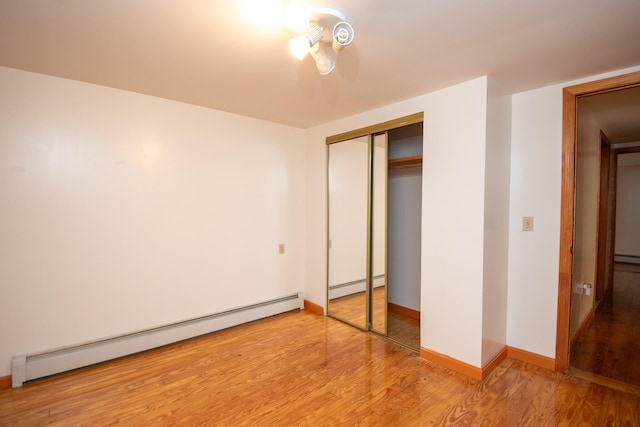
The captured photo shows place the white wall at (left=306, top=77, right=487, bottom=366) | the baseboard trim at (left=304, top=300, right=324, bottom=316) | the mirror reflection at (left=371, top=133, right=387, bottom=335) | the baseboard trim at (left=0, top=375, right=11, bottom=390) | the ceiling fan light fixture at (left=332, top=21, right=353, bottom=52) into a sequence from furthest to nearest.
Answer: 1. the baseboard trim at (left=304, top=300, right=324, bottom=316)
2. the mirror reflection at (left=371, top=133, right=387, bottom=335)
3. the white wall at (left=306, top=77, right=487, bottom=366)
4. the baseboard trim at (left=0, top=375, right=11, bottom=390)
5. the ceiling fan light fixture at (left=332, top=21, right=353, bottom=52)

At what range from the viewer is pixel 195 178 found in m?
3.01

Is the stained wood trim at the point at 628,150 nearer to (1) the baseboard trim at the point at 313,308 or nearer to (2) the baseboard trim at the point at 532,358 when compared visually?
(2) the baseboard trim at the point at 532,358

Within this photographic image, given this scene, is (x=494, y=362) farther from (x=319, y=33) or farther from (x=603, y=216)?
(x=603, y=216)

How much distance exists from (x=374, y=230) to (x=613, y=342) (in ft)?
8.33

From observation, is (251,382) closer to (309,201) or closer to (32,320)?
(32,320)

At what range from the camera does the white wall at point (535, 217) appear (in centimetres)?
242

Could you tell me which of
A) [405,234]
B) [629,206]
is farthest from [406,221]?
[629,206]

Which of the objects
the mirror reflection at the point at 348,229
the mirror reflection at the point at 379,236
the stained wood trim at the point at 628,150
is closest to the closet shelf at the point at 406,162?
the mirror reflection at the point at 379,236

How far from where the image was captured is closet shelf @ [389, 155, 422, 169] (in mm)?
3180

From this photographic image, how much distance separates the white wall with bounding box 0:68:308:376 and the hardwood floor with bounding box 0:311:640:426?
0.48 metres

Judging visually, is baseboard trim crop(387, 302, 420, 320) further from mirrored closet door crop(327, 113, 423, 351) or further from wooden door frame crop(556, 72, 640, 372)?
wooden door frame crop(556, 72, 640, 372)

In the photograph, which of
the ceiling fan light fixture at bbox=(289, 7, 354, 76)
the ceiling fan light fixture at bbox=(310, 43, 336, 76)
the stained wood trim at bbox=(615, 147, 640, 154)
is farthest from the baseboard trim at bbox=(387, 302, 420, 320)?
the stained wood trim at bbox=(615, 147, 640, 154)

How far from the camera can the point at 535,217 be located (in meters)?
2.51

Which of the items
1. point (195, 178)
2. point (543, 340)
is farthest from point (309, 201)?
point (543, 340)
